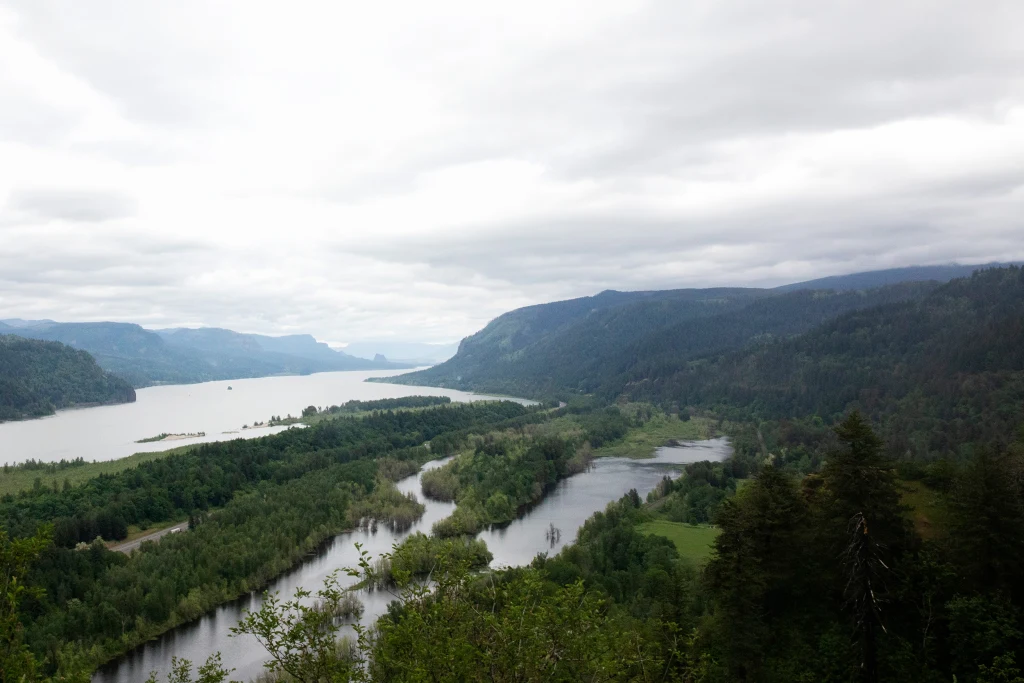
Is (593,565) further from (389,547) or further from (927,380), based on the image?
(927,380)

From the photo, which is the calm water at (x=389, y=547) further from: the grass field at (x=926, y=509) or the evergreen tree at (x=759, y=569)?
the grass field at (x=926, y=509)

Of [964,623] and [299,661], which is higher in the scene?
[299,661]

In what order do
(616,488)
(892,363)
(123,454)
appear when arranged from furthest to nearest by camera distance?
(892,363)
(123,454)
(616,488)

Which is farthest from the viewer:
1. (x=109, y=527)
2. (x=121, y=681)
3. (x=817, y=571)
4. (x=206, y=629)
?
(x=109, y=527)

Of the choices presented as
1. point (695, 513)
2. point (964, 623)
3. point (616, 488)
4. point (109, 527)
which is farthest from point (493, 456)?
point (964, 623)

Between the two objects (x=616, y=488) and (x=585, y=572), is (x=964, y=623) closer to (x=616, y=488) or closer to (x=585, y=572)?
(x=585, y=572)

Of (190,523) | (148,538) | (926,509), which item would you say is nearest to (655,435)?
(190,523)
